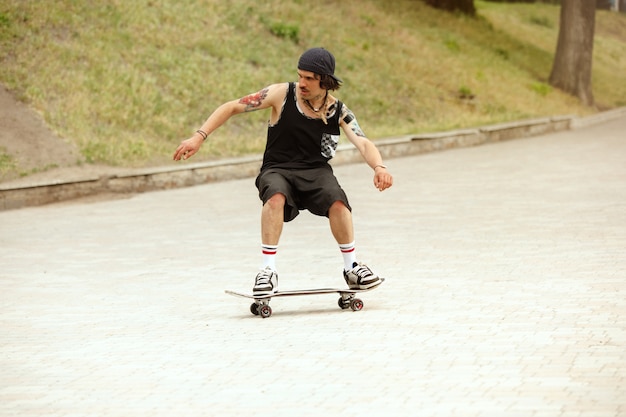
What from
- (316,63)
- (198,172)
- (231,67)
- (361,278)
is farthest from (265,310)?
(231,67)

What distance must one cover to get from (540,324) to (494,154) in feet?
45.5

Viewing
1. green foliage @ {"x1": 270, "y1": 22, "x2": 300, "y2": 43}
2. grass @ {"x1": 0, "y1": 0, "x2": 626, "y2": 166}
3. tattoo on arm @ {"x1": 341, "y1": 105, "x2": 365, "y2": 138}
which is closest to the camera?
tattoo on arm @ {"x1": 341, "y1": 105, "x2": 365, "y2": 138}

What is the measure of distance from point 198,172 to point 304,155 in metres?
9.29

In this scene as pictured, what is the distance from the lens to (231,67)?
23.8 meters

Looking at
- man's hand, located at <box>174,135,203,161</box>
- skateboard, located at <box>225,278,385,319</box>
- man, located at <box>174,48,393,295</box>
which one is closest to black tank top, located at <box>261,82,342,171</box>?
man, located at <box>174,48,393,295</box>

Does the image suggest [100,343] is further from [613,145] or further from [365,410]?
[613,145]

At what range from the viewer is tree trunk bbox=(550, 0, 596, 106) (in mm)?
32281

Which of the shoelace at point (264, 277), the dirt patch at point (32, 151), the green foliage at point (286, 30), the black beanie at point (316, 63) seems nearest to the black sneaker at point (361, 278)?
the shoelace at point (264, 277)

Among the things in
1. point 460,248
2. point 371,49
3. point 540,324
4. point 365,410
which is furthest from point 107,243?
point 371,49

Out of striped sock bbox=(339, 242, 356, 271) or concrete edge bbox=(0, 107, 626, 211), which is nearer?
striped sock bbox=(339, 242, 356, 271)

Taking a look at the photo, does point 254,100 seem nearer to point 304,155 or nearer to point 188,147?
point 304,155

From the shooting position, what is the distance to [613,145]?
22.2 meters

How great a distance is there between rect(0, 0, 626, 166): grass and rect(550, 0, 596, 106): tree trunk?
662 mm

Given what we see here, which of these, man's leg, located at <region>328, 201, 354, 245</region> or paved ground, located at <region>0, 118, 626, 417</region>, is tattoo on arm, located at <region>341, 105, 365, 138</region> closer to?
man's leg, located at <region>328, 201, 354, 245</region>
